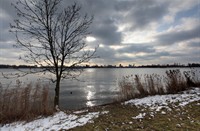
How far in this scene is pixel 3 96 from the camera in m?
6.42

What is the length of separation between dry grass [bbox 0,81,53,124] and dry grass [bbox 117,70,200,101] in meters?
4.22

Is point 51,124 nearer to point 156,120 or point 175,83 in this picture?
point 156,120

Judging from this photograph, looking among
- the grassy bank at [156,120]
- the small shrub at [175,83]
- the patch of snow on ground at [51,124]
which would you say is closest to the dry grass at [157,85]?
the small shrub at [175,83]

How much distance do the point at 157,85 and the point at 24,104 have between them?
6.57 meters

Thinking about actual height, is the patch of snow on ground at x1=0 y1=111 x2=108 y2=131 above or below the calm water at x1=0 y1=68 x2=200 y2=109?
above

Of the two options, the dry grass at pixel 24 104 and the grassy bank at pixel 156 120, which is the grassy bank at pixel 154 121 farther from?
the dry grass at pixel 24 104

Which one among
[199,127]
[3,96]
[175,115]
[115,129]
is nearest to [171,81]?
[175,115]

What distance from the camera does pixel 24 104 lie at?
21.1 ft

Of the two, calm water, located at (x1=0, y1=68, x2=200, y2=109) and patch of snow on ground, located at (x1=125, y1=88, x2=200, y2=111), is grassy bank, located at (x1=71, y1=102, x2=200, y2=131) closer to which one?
patch of snow on ground, located at (x1=125, y1=88, x2=200, y2=111)

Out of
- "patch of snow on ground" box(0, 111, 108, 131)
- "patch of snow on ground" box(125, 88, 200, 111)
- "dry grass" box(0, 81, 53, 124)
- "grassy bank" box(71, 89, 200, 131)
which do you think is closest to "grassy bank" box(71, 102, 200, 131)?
"grassy bank" box(71, 89, 200, 131)

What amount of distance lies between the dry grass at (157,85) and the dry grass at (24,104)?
166 inches

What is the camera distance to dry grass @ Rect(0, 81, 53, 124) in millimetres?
6188

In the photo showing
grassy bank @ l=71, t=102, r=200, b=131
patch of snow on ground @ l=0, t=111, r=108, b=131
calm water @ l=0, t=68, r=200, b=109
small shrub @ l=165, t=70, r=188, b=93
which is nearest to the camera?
grassy bank @ l=71, t=102, r=200, b=131

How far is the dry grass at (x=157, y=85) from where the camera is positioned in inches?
352
